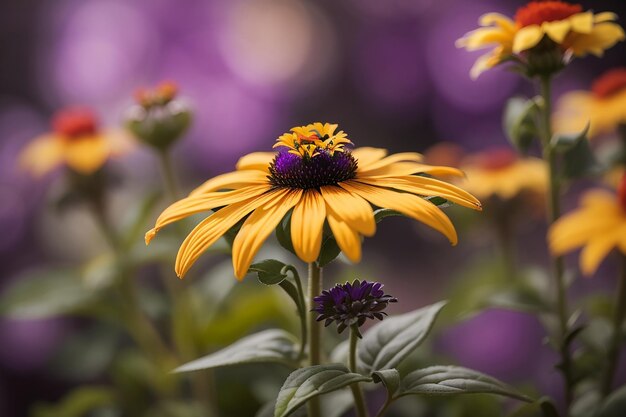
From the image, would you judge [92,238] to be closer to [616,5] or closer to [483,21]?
[483,21]

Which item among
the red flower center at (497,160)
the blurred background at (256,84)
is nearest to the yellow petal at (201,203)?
the red flower center at (497,160)

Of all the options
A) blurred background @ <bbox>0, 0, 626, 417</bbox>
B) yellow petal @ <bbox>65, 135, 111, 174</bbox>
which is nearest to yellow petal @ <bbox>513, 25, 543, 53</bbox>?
yellow petal @ <bbox>65, 135, 111, 174</bbox>

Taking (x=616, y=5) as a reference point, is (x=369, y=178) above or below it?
below

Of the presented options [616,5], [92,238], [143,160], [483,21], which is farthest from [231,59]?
[483,21]

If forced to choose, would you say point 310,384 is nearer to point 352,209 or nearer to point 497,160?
point 352,209

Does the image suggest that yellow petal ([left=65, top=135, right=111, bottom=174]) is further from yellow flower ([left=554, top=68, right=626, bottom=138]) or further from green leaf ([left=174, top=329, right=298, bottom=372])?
yellow flower ([left=554, top=68, right=626, bottom=138])

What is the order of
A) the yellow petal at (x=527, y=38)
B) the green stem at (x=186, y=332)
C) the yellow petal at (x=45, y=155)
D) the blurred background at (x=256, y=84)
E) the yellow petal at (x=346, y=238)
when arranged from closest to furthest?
the yellow petal at (x=346, y=238) → the yellow petal at (x=527, y=38) → the green stem at (x=186, y=332) → the yellow petal at (x=45, y=155) → the blurred background at (x=256, y=84)

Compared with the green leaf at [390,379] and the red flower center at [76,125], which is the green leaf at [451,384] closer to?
the green leaf at [390,379]
